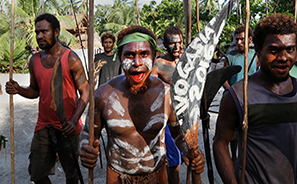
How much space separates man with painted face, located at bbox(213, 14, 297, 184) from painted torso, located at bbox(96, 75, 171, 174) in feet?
1.59

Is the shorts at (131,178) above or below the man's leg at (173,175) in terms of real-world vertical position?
above

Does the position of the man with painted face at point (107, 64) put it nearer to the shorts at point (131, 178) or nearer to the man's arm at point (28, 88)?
the man's arm at point (28, 88)

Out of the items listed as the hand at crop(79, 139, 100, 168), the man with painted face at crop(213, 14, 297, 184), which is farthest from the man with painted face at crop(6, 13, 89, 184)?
the man with painted face at crop(213, 14, 297, 184)

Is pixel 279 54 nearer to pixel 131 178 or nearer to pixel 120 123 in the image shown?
pixel 120 123

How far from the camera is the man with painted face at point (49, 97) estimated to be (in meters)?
2.48

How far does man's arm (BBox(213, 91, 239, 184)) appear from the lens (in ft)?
4.85

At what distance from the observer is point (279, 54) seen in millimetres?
1405

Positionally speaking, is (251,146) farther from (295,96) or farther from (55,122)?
(55,122)

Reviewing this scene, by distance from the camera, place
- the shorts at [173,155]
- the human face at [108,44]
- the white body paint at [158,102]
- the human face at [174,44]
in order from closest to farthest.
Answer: the white body paint at [158,102] < the shorts at [173,155] < the human face at [174,44] < the human face at [108,44]

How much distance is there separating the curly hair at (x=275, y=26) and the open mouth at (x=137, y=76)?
0.78 meters

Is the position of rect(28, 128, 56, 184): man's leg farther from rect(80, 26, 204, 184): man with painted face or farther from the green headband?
the green headband

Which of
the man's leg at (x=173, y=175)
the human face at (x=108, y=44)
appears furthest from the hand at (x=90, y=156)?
the human face at (x=108, y=44)

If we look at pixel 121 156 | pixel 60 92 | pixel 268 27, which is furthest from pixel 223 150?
pixel 60 92

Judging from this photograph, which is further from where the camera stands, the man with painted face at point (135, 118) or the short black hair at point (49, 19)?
the short black hair at point (49, 19)
